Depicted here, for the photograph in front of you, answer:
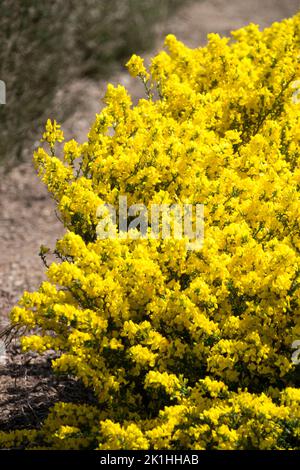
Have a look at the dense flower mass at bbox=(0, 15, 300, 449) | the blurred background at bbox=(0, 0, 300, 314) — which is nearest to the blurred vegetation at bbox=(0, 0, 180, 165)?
the blurred background at bbox=(0, 0, 300, 314)

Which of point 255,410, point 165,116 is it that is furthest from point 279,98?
point 255,410

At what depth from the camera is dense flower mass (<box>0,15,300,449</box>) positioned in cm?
277

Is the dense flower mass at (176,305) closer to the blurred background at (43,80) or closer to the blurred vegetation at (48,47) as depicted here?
the blurred background at (43,80)

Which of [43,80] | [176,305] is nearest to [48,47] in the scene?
[43,80]

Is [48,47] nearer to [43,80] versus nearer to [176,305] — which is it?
[43,80]

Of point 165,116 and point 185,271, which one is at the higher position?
point 165,116

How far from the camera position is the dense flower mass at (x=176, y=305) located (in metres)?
2.77

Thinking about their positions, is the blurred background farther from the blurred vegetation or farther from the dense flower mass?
the dense flower mass

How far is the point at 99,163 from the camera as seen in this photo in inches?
138

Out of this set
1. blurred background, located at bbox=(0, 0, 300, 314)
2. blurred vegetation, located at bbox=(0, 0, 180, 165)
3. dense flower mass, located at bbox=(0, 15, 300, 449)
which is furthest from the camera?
blurred vegetation, located at bbox=(0, 0, 180, 165)

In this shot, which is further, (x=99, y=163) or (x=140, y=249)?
(x=99, y=163)

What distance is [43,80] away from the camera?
21.0ft

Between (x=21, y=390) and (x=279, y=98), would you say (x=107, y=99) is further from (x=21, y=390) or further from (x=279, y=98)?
(x=21, y=390)
